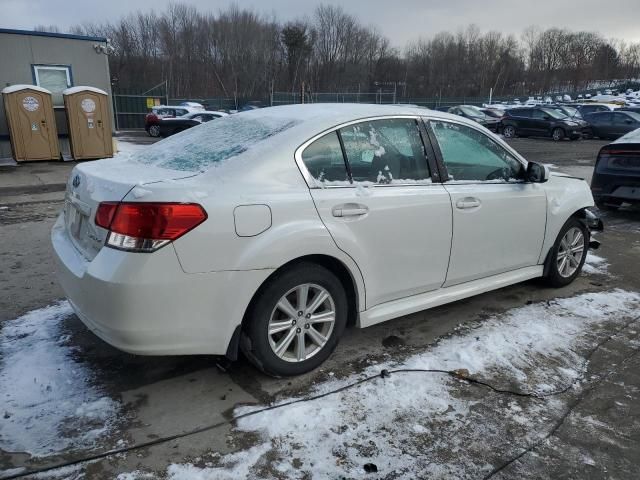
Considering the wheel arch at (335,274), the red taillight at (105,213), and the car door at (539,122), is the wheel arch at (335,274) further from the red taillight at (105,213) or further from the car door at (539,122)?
the car door at (539,122)

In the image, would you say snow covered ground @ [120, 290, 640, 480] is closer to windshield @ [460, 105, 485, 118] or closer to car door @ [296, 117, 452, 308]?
car door @ [296, 117, 452, 308]

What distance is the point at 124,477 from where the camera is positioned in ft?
7.68

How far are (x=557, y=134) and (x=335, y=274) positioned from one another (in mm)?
25579

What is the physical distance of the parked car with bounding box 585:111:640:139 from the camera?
2425 centimetres

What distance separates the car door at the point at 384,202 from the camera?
3117 millimetres

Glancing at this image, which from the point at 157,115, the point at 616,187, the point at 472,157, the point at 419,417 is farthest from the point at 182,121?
the point at 419,417

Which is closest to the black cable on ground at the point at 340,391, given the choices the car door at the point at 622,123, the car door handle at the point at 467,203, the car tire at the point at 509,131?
the car door handle at the point at 467,203

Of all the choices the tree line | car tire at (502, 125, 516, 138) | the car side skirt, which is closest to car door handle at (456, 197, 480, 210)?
the car side skirt

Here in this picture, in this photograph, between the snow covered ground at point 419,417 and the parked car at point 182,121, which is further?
the parked car at point 182,121

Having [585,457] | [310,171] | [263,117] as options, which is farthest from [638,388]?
[263,117]

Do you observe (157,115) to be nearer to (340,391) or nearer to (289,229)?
(289,229)

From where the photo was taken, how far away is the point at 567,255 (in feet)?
15.9

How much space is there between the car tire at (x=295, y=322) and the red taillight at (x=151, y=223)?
1.95ft

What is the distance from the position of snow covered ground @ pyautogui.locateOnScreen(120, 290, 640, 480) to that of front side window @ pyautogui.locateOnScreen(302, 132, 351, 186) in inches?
49.4
